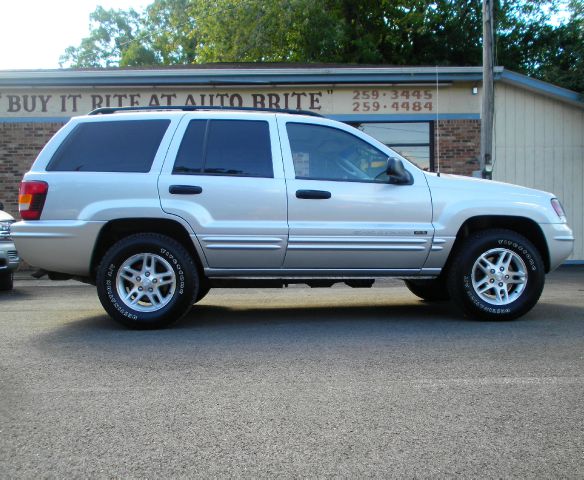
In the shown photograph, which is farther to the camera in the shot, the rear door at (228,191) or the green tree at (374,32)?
the green tree at (374,32)

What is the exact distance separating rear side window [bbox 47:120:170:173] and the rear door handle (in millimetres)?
322

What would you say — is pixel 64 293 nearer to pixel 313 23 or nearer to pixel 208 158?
pixel 208 158

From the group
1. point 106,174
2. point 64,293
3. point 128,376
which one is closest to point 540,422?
point 128,376

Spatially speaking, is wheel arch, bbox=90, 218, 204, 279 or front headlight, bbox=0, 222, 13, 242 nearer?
wheel arch, bbox=90, 218, 204, 279

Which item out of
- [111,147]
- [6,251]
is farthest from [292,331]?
[6,251]

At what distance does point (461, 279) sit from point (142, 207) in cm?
299

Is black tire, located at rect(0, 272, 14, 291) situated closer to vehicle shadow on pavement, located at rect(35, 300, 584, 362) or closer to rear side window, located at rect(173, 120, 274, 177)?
vehicle shadow on pavement, located at rect(35, 300, 584, 362)

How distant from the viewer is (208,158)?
5934mm

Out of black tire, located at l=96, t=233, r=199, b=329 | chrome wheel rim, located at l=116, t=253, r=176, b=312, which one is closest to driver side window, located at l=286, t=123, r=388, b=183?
black tire, located at l=96, t=233, r=199, b=329

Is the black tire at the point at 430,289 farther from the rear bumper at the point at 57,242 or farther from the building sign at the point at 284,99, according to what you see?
the building sign at the point at 284,99

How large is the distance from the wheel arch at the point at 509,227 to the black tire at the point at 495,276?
14cm

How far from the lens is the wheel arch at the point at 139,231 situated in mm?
5812

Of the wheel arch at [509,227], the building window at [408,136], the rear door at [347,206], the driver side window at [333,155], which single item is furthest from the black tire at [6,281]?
the building window at [408,136]

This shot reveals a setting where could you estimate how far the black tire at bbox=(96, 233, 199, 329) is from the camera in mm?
5680
